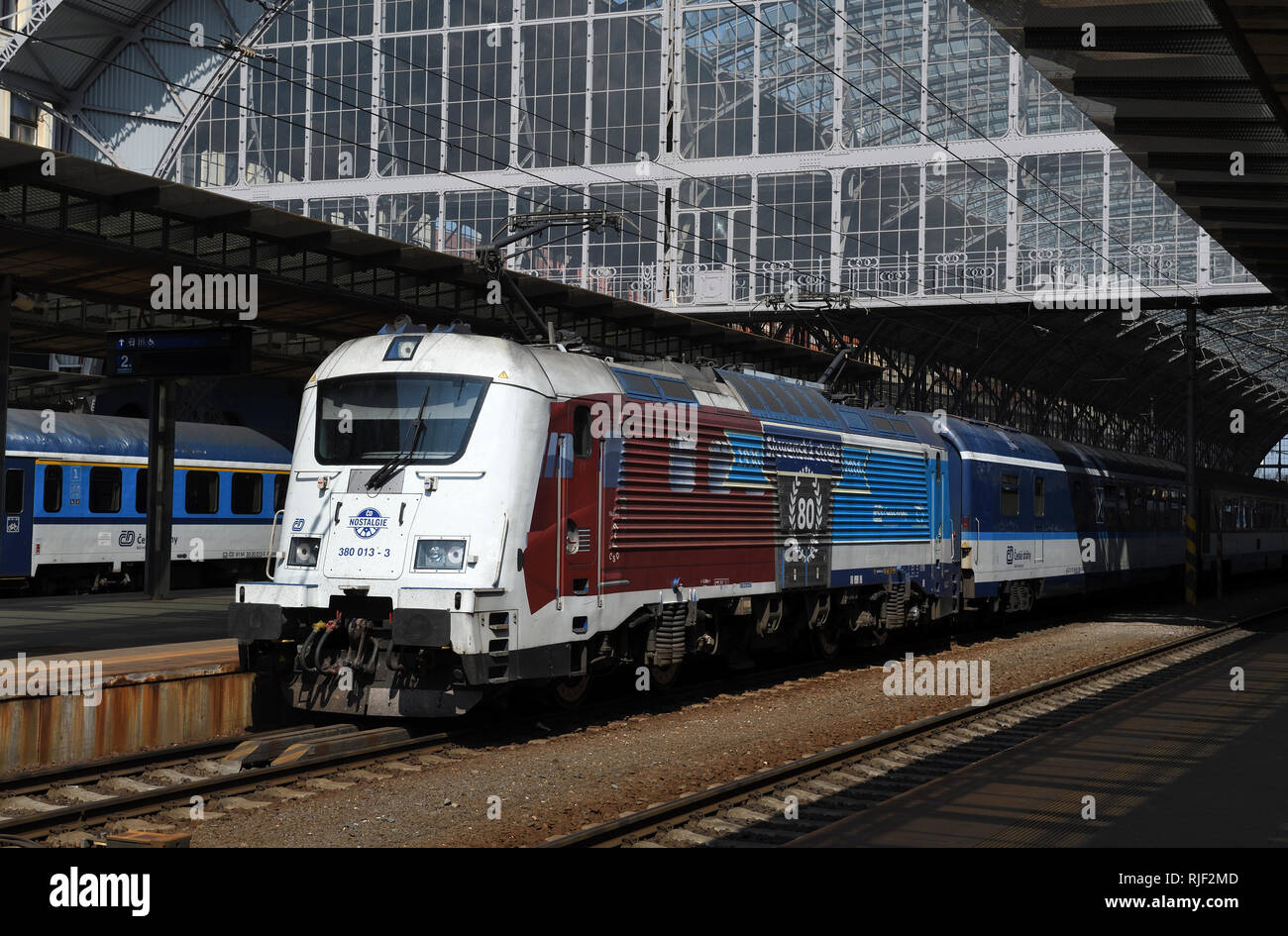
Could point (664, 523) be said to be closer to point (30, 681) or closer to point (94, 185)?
point (30, 681)

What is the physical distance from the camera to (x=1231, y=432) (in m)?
82.2

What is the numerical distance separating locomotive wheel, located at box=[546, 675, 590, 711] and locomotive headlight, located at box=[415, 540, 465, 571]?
225 cm

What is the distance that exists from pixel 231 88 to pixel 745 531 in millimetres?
38535

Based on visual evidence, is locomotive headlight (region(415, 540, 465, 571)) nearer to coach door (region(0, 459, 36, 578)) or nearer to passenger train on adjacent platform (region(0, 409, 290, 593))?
A: passenger train on adjacent platform (region(0, 409, 290, 593))

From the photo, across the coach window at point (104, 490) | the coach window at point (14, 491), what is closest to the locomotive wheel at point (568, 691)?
the coach window at point (14, 491)

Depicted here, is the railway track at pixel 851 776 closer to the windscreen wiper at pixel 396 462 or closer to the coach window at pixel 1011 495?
the windscreen wiper at pixel 396 462

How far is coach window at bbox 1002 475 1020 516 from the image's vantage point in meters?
23.7

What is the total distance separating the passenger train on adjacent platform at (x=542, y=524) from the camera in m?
11.5

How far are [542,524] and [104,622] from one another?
9404 mm

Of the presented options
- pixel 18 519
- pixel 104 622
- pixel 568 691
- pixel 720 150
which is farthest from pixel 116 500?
pixel 720 150

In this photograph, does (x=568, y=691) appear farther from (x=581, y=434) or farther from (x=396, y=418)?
(x=396, y=418)

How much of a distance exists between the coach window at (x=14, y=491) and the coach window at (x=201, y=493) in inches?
163

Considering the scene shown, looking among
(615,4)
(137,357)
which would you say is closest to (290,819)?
(137,357)

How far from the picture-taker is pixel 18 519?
80.6 feet
